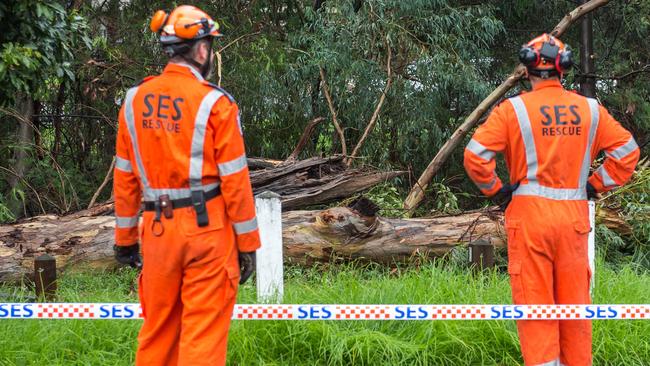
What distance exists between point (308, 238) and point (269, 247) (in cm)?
189

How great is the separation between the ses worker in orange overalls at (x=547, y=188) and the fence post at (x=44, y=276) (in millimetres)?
3498

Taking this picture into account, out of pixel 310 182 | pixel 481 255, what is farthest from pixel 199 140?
pixel 310 182

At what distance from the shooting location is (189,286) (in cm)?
423

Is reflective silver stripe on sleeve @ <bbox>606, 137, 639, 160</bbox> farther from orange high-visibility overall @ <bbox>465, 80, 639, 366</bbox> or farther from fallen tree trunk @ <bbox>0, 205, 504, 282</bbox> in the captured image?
fallen tree trunk @ <bbox>0, 205, 504, 282</bbox>

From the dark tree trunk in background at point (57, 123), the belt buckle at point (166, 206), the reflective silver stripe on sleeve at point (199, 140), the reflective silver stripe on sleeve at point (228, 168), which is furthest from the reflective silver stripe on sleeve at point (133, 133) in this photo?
the dark tree trunk in background at point (57, 123)

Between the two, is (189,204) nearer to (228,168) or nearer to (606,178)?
(228,168)

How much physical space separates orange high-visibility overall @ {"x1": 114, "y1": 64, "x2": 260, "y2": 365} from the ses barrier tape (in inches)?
29.9

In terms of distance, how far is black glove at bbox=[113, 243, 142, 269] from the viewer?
181 inches

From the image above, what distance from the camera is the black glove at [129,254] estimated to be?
181 inches

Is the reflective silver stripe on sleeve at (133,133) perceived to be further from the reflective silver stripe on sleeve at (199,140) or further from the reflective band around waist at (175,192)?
the reflective silver stripe on sleeve at (199,140)

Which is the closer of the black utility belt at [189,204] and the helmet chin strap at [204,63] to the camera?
the black utility belt at [189,204]

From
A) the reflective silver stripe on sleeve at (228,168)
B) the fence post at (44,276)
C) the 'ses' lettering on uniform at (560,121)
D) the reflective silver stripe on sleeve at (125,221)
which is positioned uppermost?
the 'ses' lettering on uniform at (560,121)

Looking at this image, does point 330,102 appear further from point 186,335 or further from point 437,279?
point 186,335

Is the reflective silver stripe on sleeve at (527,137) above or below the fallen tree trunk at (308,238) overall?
above
